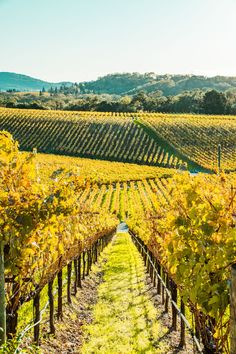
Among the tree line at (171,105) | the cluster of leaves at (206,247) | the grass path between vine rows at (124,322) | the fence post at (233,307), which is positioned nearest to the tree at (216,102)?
the tree line at (171,105)

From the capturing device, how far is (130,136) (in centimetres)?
9125

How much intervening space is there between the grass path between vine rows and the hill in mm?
56911

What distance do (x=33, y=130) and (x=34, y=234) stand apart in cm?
9266

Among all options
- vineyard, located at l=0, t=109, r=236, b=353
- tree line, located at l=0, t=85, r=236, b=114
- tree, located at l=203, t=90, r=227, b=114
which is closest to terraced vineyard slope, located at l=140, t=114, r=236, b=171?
tree, located at l=203, t=90, r=227, b=114

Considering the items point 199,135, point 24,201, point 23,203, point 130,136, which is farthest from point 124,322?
point 199,135

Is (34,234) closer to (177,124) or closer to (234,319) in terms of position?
(234,319)

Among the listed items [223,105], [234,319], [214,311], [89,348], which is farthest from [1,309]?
[223,105]

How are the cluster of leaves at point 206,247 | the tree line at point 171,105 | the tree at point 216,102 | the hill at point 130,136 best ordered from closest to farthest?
the cluster of leaves at point 206,247
the hill at point 130,136
the tree at point 216,102
the tree line at point 171,105

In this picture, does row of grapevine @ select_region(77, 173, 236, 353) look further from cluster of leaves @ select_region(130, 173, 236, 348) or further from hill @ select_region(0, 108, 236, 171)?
hill @ select_region(0, 108, 236, 171)

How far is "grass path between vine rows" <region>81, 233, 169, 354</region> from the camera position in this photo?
31.4 feet

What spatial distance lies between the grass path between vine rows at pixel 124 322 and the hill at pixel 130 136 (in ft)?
187

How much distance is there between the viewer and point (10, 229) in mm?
5531

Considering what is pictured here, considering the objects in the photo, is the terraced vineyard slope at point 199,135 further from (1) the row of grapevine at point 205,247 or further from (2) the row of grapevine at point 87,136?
(1) the row of grapevine at point 205,247

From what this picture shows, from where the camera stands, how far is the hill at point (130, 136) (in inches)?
3167
